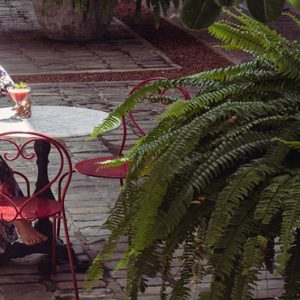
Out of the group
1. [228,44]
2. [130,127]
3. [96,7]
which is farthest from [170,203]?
[96,7]

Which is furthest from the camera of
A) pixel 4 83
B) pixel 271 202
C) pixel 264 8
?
pixel 4 83

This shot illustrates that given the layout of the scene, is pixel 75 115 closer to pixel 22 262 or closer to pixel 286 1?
pixel 22 262

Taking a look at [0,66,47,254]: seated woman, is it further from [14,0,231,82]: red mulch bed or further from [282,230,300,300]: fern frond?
[14,0,231,82]: red mulch bed

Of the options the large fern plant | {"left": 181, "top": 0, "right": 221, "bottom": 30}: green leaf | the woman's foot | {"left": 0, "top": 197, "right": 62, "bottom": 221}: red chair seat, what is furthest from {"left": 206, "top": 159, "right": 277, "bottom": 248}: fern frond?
the woman's foot

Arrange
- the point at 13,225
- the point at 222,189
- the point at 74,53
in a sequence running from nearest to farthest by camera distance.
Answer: the point at 222,189 < the point at 13,225 < the point at 74,53

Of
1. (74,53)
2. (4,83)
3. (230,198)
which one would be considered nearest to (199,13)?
(230,198)

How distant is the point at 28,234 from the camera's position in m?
5.15

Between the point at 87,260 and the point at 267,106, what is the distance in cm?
274

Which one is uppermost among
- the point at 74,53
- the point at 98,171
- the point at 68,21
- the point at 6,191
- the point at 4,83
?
the point at 4,83

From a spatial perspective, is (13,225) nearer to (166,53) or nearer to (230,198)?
(230,198)

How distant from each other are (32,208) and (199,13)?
2784 mm

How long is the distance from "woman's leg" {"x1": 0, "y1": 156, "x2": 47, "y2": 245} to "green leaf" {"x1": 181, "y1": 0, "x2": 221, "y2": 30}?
3042 millimetres

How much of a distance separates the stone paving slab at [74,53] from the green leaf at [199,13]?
335 inches

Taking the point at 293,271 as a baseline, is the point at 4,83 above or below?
below
